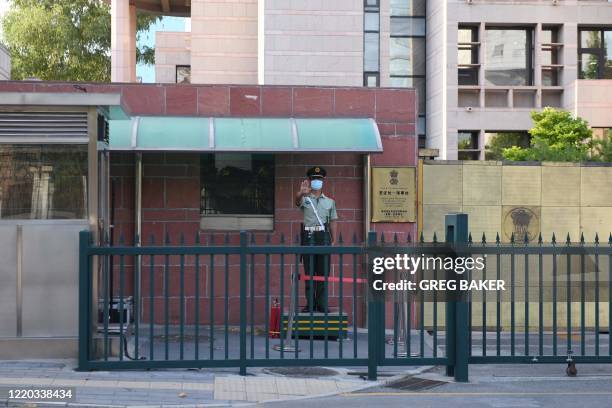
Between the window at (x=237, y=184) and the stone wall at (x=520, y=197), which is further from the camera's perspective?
the stone wall at (x=520, y=197)

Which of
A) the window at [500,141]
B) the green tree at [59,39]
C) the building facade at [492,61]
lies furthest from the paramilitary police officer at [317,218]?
the green tree at [59,39]

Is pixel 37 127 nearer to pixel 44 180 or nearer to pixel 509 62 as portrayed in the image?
pixel 44 180

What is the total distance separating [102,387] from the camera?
8742 mm

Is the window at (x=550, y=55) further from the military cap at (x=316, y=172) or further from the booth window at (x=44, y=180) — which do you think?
the booth window at (x=44, y=180)

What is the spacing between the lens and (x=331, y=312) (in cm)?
1273

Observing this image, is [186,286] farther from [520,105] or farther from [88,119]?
[520,105]

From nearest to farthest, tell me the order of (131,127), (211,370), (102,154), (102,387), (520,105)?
(102,387)
(211,370)
(102,154)
(131,127)
(520,105)

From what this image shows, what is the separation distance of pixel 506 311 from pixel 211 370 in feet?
18.5

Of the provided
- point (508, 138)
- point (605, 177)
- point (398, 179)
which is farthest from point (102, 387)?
point (508, 138)

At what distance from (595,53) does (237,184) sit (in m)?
28.4

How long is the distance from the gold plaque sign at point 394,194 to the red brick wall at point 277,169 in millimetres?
120

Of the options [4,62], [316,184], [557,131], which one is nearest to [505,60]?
[557,131]

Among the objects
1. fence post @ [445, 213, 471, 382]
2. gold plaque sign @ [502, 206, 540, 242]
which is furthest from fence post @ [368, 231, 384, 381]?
gold plaque sign @ [502, 206, 540, 242]

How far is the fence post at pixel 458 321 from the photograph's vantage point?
9.43m
